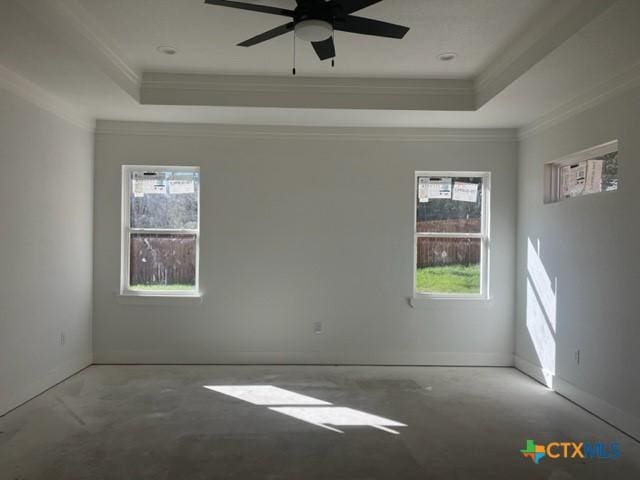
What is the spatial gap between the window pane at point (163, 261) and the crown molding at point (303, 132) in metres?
1.11

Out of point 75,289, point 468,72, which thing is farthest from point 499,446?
point 75,289

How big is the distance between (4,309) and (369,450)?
112 inches

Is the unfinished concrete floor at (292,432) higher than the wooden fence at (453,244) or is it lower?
lower

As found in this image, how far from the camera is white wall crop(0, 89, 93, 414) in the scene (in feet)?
11.4

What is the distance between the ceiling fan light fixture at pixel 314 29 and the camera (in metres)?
2.40

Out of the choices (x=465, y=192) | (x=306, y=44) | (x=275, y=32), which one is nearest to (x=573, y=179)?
(x=465, y=192)

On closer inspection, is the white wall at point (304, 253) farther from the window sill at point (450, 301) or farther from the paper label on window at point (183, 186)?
the paper label on window at point (183, 186)

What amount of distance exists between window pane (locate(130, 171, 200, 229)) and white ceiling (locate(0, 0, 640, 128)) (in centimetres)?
71

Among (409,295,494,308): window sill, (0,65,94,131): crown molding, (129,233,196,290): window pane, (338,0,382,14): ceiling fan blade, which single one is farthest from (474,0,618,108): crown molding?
(0,65,94,131): crown molding

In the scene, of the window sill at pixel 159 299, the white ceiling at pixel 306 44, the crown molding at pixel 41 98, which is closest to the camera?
the white ceiling at pixel 306 44

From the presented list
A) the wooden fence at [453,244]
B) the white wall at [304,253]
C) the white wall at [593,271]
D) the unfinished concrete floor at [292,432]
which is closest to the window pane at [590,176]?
the white wall at [593,271]

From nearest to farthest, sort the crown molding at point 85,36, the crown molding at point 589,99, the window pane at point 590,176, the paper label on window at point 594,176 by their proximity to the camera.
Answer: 1. the crown molding at point 85,36
2. the crown molding at point 589,99
3. the window pane at point 590,176
4. the paper label on window at point 594,176

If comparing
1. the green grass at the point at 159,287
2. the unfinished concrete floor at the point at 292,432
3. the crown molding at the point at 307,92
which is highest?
the crown molding at the point at 307,92

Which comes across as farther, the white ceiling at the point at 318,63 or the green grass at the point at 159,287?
the green grass at the point at 159,287
